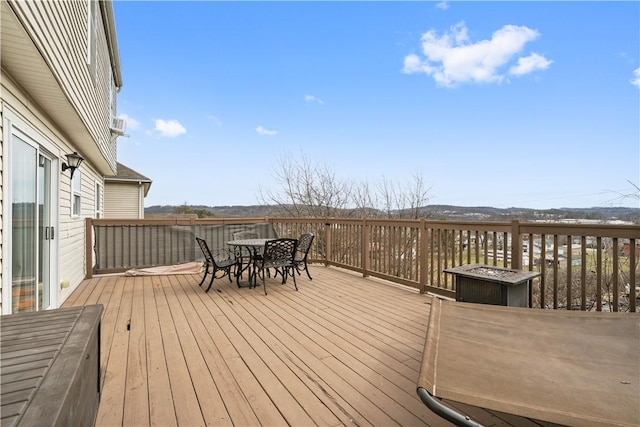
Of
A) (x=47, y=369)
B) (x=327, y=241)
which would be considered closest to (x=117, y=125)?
(x=327, y=241)

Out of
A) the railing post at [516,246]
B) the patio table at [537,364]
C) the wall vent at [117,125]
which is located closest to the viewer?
the patio table at [537,364]

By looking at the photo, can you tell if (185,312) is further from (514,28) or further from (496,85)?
(496,85)

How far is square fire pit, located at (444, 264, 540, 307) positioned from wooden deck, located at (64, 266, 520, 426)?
636 millimetres

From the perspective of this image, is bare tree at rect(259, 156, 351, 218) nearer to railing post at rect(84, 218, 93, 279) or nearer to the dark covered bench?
railing post at rect(84, 218, 93, 279)

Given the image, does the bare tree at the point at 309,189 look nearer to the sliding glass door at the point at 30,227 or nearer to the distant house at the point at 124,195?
the distant house at the point at 124,195

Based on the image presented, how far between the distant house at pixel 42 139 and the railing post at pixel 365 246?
4.41 meters

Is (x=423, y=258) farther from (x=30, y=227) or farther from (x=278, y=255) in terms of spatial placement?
(x=30, y=227)

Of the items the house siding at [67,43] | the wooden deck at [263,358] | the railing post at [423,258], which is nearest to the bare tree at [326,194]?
the railing post at [423,258]

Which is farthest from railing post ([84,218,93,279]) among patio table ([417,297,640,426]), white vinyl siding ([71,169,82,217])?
patio table ([417,297,640,426])

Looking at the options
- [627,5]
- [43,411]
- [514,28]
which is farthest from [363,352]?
[514,28]

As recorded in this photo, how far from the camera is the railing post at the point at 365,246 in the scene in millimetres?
5648

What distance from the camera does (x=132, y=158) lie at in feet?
54.3

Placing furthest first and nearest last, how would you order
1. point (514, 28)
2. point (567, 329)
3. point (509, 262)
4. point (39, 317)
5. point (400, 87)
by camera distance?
point (400, 87) < point (514, 28) < point (509, 262) < point (567, 329) < point (39, 317)

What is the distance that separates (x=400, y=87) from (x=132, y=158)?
1380 cm
